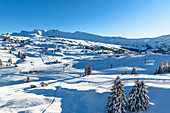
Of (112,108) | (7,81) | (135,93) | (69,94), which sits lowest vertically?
(7,81)

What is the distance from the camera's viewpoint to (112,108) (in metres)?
8.98

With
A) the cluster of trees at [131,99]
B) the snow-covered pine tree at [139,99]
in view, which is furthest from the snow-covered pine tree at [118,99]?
the snow-covered pine tree at [139,99]

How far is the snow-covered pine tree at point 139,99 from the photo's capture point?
8828 mm

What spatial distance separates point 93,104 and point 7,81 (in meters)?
29.2

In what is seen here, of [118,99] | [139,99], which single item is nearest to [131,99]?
[139,99]

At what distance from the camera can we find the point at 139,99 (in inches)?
348

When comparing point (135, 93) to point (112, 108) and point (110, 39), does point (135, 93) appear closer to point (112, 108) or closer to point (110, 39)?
point (112, 108)

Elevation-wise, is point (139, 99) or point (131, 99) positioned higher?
point (139, 99)

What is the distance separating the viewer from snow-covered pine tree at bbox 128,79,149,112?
883 cm

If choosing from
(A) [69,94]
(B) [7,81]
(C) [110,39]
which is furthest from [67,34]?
(A) [69,94]

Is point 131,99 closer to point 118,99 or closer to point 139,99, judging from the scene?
point 139,99

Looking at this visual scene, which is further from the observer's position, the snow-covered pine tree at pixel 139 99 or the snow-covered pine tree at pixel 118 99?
the snow-covered pine tree at pixel 139 99

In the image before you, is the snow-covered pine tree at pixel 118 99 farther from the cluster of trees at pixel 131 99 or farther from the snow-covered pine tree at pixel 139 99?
the snow-covered pine tree at pixel 139 99

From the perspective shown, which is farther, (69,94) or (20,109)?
(69,94)
